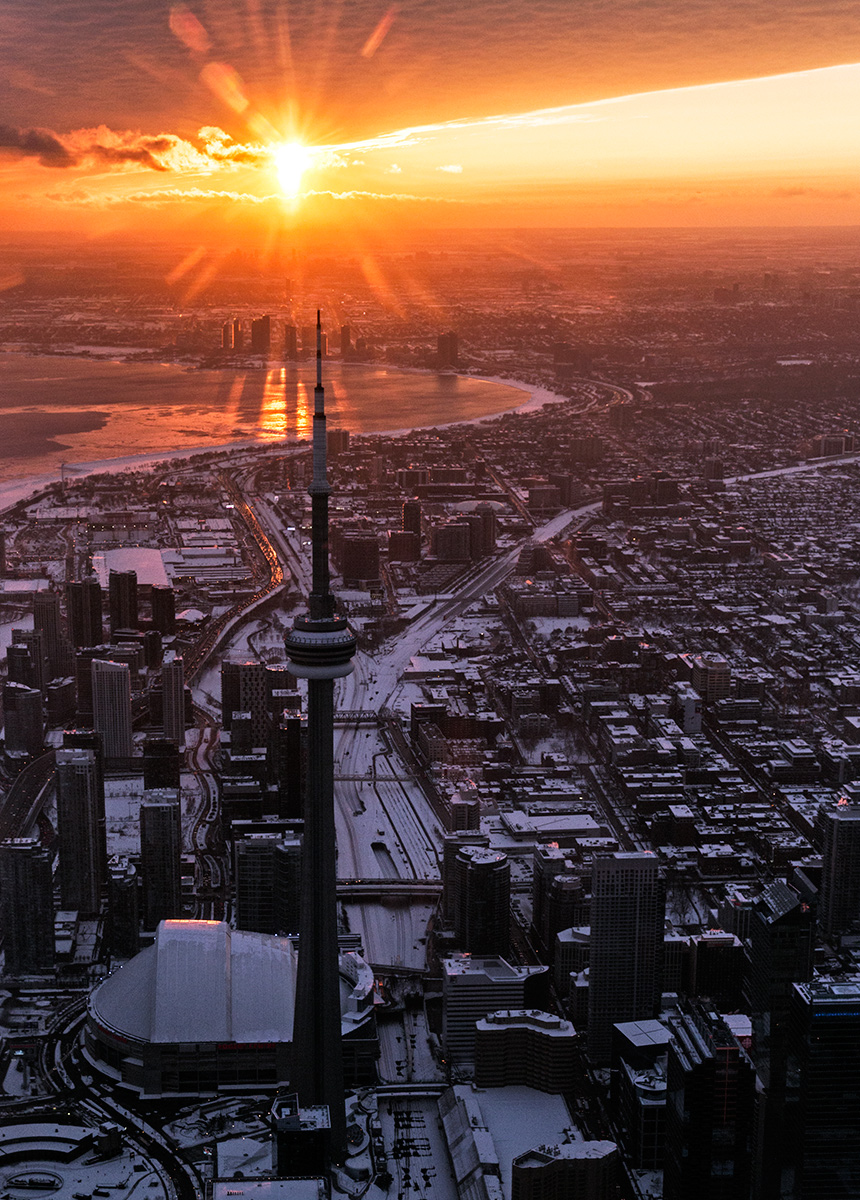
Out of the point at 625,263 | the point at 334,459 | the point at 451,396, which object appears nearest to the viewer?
the point at 334,459

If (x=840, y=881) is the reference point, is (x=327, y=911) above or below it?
above

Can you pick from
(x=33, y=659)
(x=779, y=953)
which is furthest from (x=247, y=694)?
(x=779, y=953)

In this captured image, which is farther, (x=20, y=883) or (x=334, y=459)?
(x=334, y=459)

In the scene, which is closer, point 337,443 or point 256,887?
point 256,887

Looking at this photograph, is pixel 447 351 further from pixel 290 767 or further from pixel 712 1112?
pixel 712 1112

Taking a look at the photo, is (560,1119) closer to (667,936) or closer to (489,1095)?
(489,1095)

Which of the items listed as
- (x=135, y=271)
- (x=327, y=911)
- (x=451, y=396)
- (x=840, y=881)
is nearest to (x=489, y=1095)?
(x=327, y=911)

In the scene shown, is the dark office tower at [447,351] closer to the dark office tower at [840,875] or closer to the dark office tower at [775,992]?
the dark office tower at [840,875]
